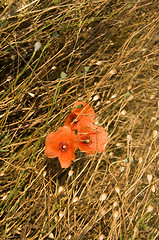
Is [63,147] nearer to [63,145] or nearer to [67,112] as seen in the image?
[63,145]

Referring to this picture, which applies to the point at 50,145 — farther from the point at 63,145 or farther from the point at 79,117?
the point at 79,117

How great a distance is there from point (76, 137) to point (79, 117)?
95 mm

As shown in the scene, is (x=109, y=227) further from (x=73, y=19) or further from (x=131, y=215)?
(x=73, y=19)

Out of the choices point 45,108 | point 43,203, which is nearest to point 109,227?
point 43,203

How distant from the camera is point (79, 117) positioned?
3.00 feet

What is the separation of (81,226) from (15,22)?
79 centimetres

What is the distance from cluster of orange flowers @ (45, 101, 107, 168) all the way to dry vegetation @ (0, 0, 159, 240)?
0.06 m

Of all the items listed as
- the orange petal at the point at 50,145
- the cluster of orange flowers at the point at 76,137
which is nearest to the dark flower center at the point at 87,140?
the cluster of orange flowers at the point at 76,137

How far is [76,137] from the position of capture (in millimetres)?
847

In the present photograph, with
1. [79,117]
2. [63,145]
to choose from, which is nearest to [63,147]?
[63,145]

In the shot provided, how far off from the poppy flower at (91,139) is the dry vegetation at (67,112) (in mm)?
90

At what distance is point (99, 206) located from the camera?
95 centimetres

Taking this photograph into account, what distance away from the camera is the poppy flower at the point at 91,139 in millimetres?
883

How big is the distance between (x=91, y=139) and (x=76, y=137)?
7 centimetres
